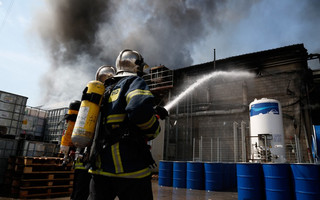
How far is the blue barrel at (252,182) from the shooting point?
5949 millimetres

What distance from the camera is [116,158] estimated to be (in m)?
1.74

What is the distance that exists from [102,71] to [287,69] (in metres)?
13.1

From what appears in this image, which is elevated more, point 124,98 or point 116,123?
point 124,98

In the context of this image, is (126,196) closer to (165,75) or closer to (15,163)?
(15,163)

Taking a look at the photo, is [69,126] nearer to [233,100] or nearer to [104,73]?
[104,73]

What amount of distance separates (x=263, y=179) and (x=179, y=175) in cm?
361

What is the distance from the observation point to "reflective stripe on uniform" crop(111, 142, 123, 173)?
1692mm

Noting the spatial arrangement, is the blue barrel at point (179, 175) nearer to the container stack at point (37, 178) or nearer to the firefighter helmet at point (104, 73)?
the container stack at point (37, 178)

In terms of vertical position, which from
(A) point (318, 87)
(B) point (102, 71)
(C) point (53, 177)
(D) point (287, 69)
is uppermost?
(D) point (287, 69)

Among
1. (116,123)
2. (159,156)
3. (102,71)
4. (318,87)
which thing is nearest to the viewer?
(116,123)

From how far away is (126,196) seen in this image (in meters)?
1.65

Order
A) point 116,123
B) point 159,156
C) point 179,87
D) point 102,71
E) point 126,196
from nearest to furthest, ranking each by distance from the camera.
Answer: point 126,196 → point 116,123 → point 102,71 → point 159,156 → point 179,87

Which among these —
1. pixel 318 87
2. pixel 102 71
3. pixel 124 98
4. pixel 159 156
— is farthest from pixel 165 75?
pixel 124 98

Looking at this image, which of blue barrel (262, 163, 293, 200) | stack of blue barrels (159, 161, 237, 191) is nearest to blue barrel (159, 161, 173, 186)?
stack of blue barrels (159, 161, 237, 191)
